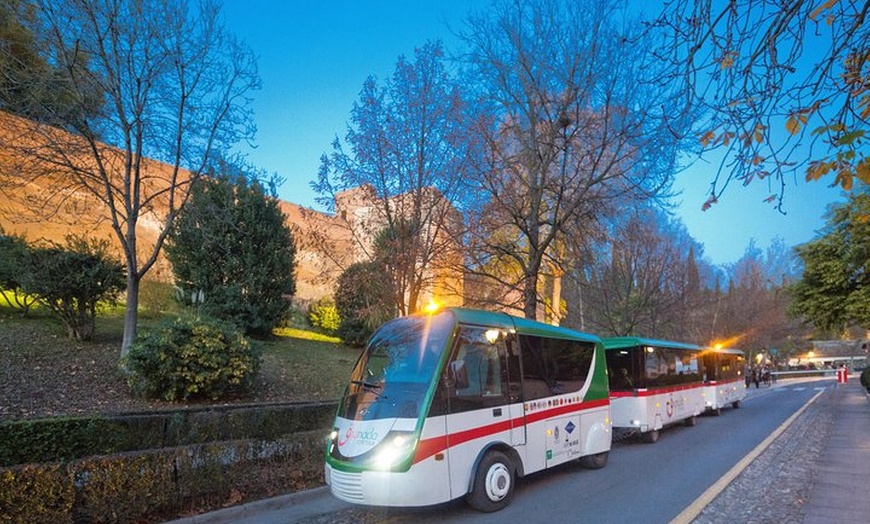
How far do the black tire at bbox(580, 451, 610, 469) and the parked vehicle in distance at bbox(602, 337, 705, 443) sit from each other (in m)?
3.84

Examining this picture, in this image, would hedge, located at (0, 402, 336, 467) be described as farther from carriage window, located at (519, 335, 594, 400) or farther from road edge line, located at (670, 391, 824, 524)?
road edge line, located at (670, 391, 824, 524)

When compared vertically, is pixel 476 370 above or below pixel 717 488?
above

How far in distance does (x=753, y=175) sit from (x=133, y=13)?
13.0 metres

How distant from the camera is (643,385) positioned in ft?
46.6

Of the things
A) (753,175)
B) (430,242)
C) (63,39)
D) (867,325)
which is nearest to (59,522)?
(753,175)

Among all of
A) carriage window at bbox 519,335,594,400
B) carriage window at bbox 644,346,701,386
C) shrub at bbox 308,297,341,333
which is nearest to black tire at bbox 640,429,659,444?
carriage window at bbox 644,346,701,386

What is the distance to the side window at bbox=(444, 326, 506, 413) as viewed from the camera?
23.5 feet

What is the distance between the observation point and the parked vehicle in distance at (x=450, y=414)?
646 cm

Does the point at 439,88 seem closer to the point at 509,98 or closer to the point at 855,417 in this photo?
the point at 509,98

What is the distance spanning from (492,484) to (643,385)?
8421 millimetres

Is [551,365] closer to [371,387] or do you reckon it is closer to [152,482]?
[371,387]

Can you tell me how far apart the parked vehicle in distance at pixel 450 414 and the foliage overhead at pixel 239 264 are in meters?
12.6

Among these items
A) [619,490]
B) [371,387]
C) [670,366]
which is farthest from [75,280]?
[670,366]

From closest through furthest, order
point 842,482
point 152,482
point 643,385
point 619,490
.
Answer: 1. point 152,482
2. point 842,482
3. point 619,490
4. point 643,385
